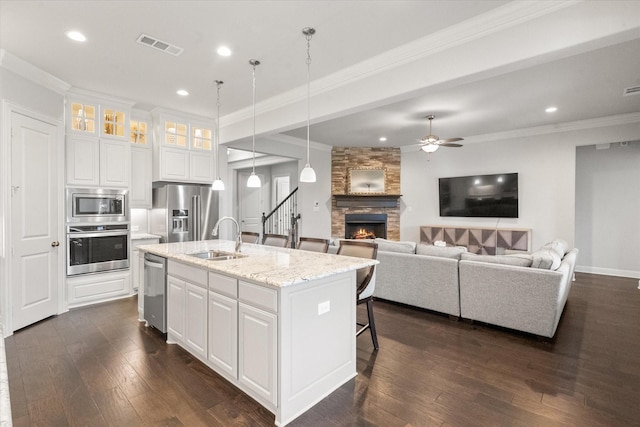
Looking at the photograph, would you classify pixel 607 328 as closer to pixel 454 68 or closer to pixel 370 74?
pixel 454 68

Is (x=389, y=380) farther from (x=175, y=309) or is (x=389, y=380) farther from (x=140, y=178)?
(x=140, y=178)

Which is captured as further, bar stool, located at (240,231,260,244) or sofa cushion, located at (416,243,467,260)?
bar stool, located at (240,231,260,244)

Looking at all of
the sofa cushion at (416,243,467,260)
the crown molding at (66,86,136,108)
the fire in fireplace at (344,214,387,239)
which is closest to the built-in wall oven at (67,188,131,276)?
the crown molding at (66,86,136,108)

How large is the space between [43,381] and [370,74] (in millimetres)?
4063

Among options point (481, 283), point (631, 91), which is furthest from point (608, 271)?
point (481, 283)

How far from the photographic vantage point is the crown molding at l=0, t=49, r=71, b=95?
331 centimetres

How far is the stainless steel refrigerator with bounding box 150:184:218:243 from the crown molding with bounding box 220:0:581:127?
2.31m

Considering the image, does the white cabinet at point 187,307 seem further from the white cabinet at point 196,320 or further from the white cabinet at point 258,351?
the white cabinet at point 258,351

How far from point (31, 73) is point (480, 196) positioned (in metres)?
7.69

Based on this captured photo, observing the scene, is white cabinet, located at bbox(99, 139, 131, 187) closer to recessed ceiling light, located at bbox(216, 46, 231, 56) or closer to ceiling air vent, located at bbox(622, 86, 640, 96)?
recessed ceiling light, located at bbox(216, 46, 231, 56)

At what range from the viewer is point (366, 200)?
8.02 meters

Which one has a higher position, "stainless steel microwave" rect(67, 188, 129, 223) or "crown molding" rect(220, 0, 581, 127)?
"crown molding" rect(220, 0, 581, 127)

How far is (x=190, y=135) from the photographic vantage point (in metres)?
5.51

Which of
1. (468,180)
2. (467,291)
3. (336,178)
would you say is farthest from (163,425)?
(468,180)
